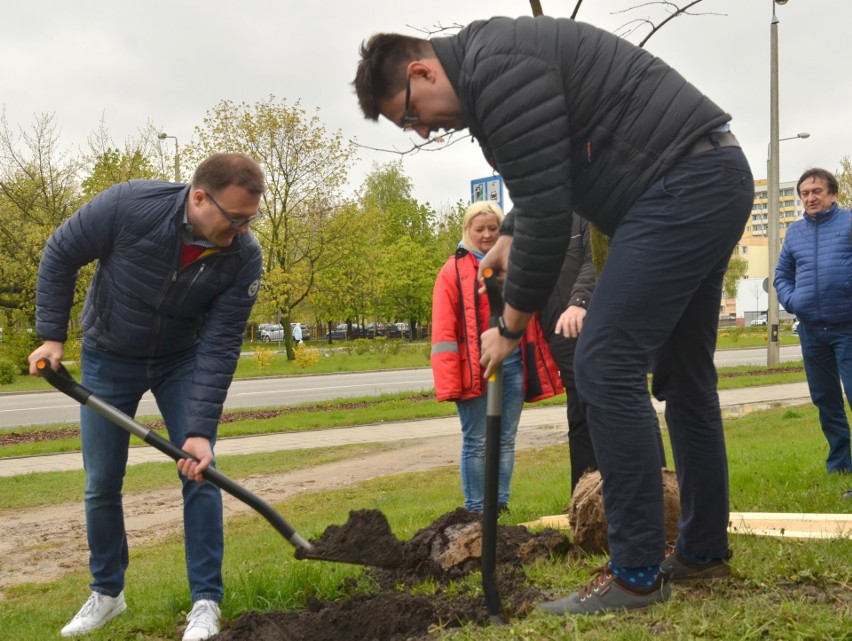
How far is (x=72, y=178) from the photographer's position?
30578mm

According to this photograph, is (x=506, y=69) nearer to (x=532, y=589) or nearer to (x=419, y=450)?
(x=532, y=589)

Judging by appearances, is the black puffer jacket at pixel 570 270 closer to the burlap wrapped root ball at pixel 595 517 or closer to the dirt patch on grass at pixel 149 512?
the burlap wrapped root ball at pixel 595 517

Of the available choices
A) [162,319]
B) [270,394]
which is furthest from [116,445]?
[270,394]

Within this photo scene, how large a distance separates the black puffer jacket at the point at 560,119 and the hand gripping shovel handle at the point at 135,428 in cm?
159

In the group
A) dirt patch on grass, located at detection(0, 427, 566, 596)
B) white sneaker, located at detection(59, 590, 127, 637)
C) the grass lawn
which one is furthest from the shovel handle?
dirt patch on grass, located at detection(0, 427, 566, 596)

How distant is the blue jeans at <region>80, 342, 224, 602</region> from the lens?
3.78 metres

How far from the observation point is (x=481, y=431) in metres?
5.45

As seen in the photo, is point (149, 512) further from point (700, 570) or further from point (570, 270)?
point (700, 570)

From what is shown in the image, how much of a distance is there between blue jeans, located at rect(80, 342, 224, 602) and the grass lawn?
0.97ft

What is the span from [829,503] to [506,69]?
3454mm

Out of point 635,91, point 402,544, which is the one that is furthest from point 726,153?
point 402,544

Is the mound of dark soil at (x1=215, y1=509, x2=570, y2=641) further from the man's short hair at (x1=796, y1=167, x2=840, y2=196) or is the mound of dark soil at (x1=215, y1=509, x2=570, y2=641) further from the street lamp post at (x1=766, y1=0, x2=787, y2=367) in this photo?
the street lamp post at (x1=766, y1=0, x2=787, y2=367)

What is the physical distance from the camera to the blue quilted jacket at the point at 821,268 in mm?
5824

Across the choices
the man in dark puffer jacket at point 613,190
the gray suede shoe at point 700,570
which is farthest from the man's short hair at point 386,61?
the gray suede shoe at point 700,570
